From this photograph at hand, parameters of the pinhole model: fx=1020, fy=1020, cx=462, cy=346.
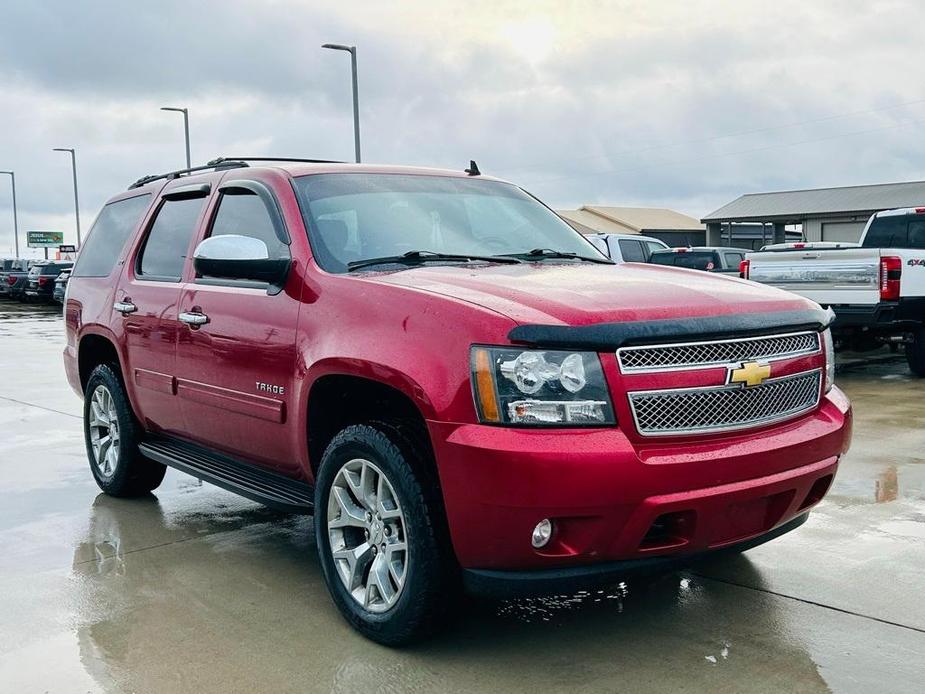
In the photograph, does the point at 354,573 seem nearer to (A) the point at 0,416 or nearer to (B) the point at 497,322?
(B) the point at 497,322

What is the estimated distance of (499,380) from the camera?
3.31 meters

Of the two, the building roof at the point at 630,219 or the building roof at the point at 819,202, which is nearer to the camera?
the building roof at the point at 819,202

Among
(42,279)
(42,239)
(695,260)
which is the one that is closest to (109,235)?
(695,260)

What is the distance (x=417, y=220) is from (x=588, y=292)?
1.26m

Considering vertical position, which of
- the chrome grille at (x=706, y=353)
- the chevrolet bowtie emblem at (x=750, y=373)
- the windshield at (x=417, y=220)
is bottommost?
the chevrolet bowtie emblem at (x=750, y=373)

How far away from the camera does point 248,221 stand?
4.87 meters

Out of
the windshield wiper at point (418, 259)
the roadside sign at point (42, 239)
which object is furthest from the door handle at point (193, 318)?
the roadside sign at point (42, 239)

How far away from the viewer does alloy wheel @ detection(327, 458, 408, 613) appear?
3.69 metres

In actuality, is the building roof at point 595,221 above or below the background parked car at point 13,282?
above

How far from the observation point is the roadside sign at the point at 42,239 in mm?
114625

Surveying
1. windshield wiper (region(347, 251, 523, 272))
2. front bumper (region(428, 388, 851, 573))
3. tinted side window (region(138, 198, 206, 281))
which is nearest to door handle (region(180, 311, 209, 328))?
tinted side window (region(138, 198, 206, 281))

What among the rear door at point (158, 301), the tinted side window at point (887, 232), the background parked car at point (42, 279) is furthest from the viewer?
the background parked car at point (42, 279)

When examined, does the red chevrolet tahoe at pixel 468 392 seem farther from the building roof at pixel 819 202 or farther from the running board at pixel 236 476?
the building roof at pixel 819 202

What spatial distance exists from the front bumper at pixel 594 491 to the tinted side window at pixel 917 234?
10635 mm
